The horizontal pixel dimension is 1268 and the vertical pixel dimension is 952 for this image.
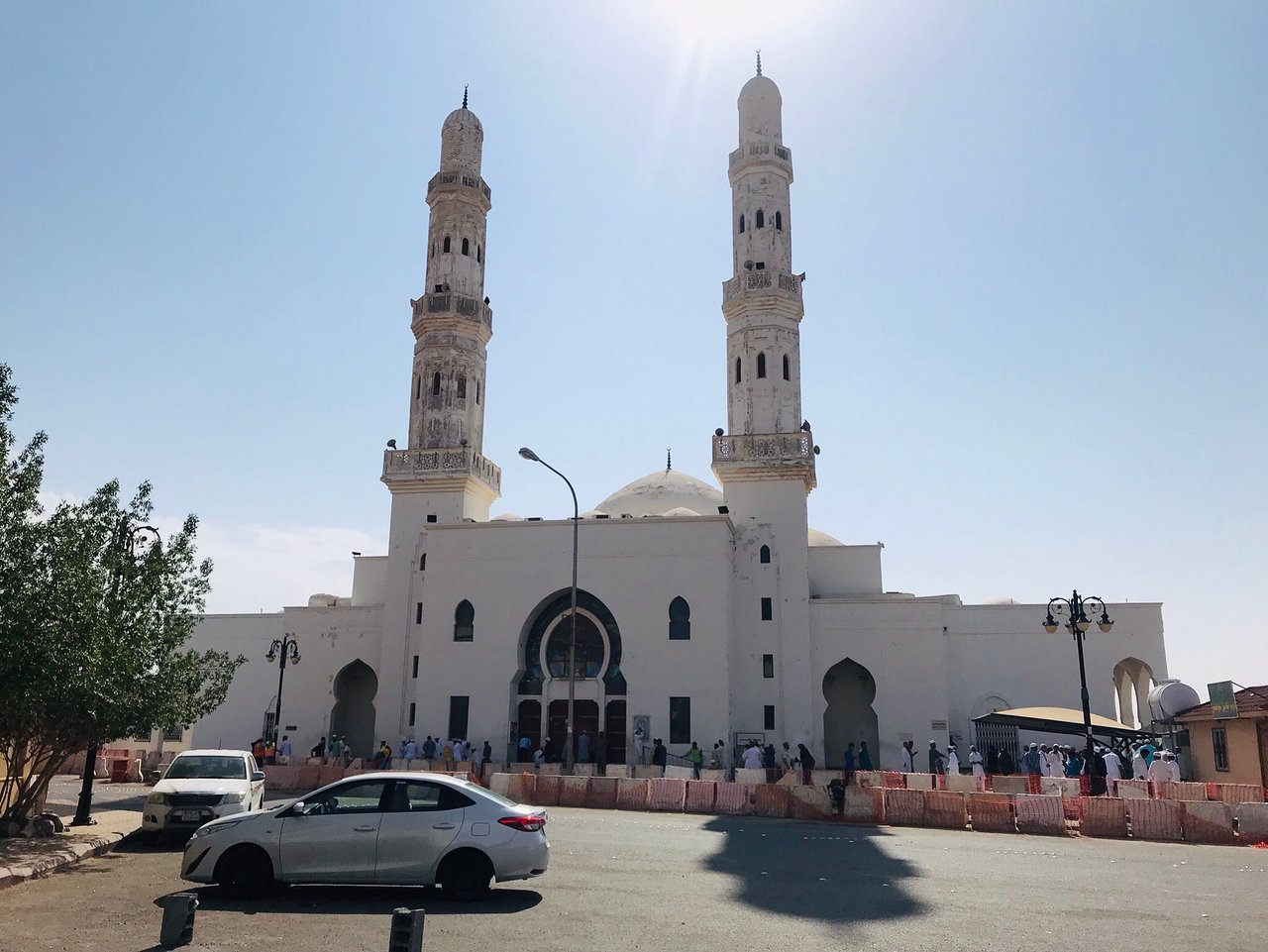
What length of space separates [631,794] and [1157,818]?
384 inches

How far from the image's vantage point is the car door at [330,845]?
9336 millimetres

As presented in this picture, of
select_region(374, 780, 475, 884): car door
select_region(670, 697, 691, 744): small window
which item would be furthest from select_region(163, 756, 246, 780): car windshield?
select_region(670, 697, 691, 744): small window

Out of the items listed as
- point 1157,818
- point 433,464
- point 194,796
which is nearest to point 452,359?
point 433,464

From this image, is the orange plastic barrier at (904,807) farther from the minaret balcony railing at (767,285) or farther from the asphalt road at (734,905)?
the minaret balcony railing at (767,285)

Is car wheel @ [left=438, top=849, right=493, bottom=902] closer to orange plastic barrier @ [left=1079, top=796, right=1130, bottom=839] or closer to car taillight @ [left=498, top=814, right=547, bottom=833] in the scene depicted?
car taillight @ [left=498, top=814, right=547, bottom=833]

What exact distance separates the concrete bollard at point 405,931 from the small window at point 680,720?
74.6 feet

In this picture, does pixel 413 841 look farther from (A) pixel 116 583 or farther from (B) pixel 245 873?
(A) pixel 116 583

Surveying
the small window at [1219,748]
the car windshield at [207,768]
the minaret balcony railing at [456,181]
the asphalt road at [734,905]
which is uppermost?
the minaret balcony railing at [456,181]

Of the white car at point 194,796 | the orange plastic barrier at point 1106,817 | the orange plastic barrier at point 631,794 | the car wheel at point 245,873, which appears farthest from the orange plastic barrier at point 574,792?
the car wheel at point 245,873

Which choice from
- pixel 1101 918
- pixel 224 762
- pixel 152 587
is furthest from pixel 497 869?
pixel 152 587

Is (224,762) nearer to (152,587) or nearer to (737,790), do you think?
(152,587)

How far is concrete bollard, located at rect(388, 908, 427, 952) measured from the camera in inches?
261

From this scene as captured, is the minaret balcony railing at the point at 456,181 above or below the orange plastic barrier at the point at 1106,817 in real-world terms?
above

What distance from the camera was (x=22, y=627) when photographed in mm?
11992
